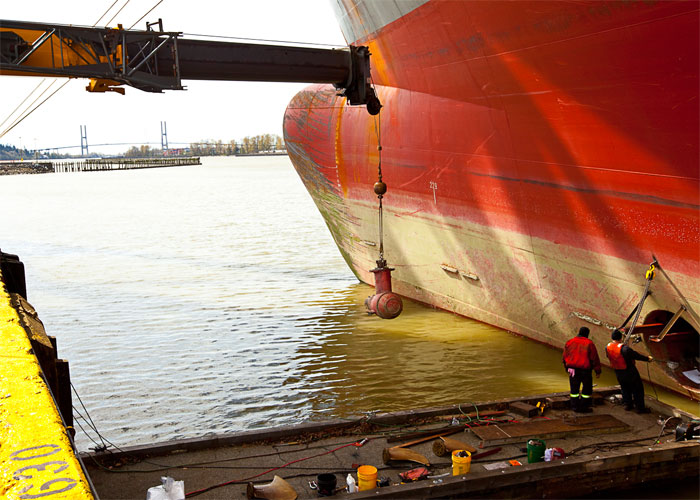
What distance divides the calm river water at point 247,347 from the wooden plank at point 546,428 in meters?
1.81

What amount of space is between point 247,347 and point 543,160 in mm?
6391

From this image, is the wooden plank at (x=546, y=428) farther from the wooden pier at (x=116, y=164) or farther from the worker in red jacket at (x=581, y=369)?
the wooden pier at (x=116, y=164)

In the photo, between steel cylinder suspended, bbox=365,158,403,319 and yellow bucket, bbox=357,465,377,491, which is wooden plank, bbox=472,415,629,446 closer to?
yellow bucket, bbox=357,465,377,491

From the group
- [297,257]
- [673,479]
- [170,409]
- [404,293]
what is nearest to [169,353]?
→ [170,409]

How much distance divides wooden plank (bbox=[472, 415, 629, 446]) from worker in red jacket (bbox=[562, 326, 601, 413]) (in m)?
0.34

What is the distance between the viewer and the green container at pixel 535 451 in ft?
22.6

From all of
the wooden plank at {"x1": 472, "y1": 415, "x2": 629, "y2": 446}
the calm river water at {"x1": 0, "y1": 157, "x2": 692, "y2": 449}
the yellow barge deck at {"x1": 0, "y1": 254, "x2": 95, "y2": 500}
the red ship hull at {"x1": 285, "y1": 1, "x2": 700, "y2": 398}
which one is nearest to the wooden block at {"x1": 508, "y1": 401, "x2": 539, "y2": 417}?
the wooden plank at {"x1": 472, "y1": 415, "x2": 629, "y2": 446}

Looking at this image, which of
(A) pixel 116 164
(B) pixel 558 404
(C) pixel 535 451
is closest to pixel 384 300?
(B) pixel 558 404

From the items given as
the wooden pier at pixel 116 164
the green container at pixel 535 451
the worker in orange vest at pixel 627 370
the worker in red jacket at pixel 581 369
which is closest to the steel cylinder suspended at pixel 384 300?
the worker in red jacket at pixel 581 369

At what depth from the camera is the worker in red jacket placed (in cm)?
823

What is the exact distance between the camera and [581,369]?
823 centimetres

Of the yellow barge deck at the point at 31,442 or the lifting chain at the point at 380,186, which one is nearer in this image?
the yellow barge deck at the point at 31,442

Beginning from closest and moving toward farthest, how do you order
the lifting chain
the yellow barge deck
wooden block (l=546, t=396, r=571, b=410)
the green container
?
the yellow barge deck < the green container < wooden block (l=546, t=396, r=571, b=410) < the lifting chain

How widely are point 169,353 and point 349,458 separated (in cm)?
618
